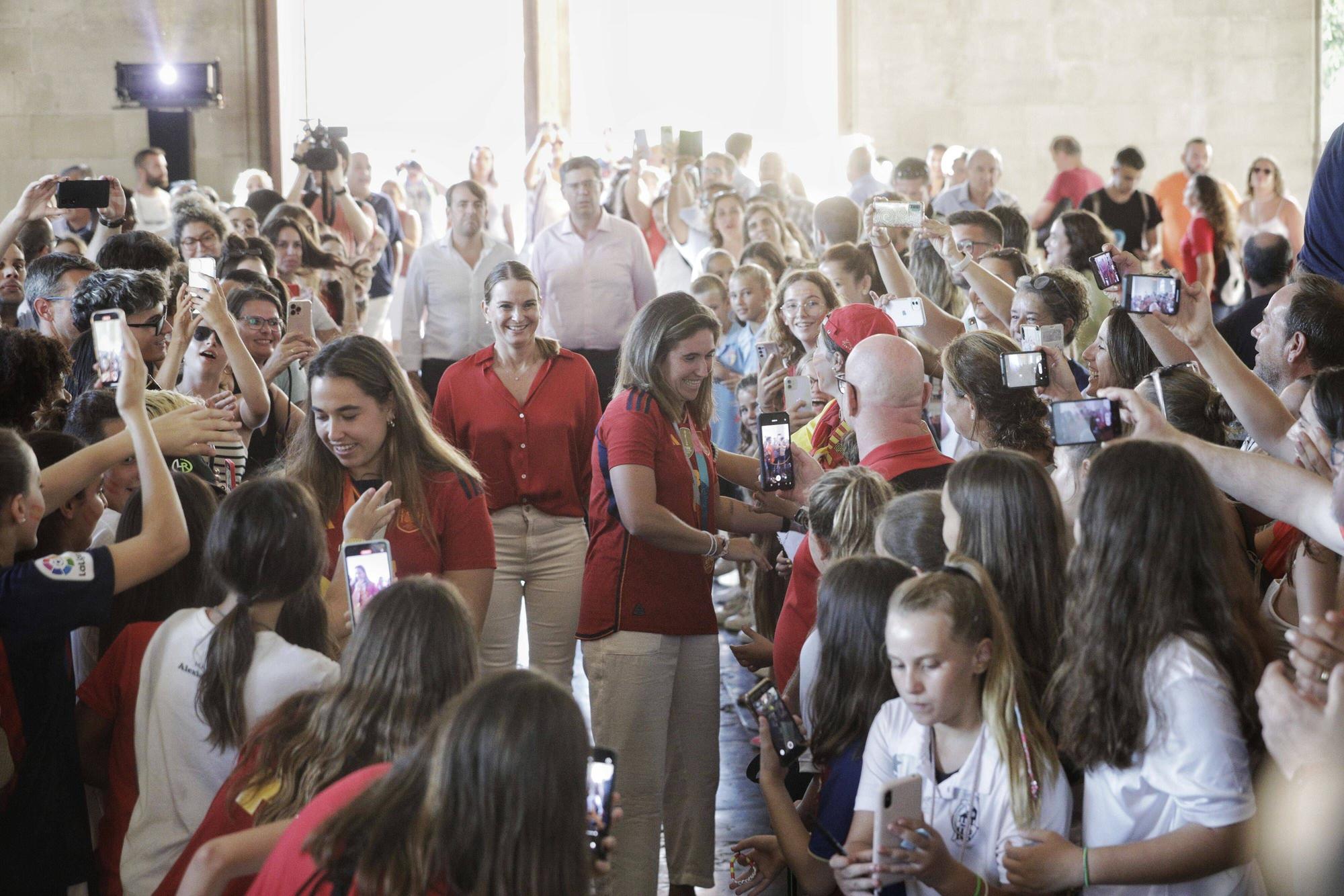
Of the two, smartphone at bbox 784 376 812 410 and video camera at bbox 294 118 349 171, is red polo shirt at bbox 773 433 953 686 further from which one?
video camera at bbox 294 118 349 171

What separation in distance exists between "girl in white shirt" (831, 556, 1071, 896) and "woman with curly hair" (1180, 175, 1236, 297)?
7954mm

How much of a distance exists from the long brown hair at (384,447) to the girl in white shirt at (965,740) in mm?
1361

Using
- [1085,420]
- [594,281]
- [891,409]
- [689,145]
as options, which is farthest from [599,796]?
[689,145]

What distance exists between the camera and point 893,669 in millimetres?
2531

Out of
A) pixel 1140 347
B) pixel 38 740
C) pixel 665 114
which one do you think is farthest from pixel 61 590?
pixel 665 114

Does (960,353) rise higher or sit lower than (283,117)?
lower

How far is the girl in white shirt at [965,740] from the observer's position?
2.48 meters

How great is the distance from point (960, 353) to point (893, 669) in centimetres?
138

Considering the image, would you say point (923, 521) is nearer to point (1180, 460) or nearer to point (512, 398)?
point (1180, 460)

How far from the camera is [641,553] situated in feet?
12.8

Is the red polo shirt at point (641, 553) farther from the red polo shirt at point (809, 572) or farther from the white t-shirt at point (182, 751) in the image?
the white t-shirt at point (182, 751)

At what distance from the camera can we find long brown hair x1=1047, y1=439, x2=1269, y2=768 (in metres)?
2.36

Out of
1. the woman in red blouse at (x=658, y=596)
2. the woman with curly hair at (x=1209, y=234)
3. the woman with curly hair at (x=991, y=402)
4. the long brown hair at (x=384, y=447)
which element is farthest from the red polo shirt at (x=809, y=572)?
the woman with curly hair at (x=1209, y=234)

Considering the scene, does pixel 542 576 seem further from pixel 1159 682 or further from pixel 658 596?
pixel 1159 682
